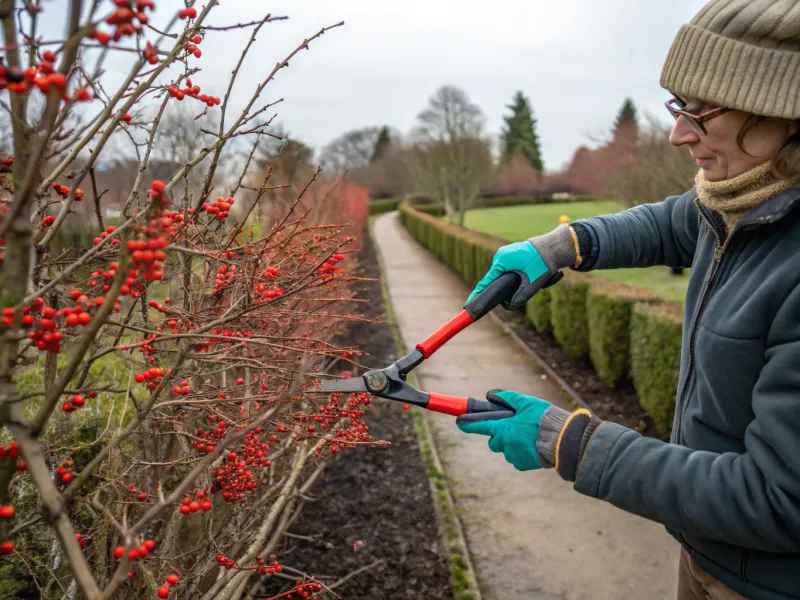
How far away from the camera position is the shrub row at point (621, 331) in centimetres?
535

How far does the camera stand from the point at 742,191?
162cm

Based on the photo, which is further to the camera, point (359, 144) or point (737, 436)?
point (359, 144)

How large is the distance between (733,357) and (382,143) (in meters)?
64.5

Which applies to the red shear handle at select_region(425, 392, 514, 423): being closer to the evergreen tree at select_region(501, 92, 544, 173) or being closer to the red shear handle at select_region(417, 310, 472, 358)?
the red shear handle at select_region(417, 310, 472, 358)

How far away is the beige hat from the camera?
1455mm

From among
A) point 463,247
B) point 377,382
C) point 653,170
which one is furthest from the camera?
point 463,247

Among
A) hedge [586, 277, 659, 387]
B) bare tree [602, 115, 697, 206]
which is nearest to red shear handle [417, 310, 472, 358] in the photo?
hedge [586, 277, 659, 387]

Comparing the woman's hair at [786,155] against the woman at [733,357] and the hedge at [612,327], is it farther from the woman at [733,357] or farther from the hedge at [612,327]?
the hedge at [612,327]

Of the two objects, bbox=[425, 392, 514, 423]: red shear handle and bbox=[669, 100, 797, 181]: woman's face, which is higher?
bbox=[669, 100, 797, 181]: woman's face

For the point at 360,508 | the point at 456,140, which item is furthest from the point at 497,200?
the point at 360,508

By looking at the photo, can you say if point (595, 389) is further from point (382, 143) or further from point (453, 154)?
point (382, 143)

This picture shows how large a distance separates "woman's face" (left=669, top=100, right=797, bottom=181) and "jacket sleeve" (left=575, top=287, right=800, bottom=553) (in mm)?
397

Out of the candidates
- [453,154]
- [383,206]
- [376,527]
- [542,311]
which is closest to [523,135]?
[383,206]

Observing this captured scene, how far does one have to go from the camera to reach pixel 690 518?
1.50m
